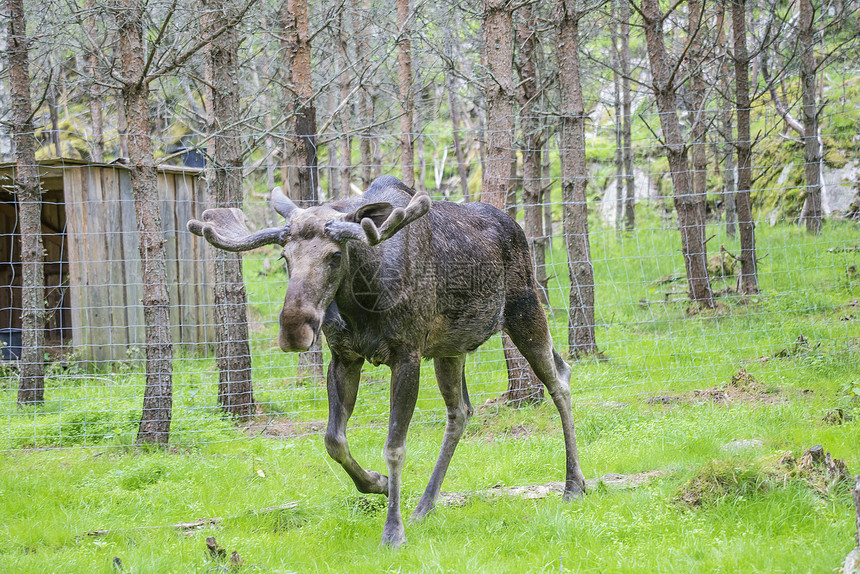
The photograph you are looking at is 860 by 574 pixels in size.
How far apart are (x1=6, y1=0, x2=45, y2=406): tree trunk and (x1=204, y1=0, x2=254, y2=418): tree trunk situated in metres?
1.79

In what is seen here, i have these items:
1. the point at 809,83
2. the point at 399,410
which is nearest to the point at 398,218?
the point at 399,410

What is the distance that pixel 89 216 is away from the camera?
1066cm

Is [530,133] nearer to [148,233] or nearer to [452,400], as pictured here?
[148,233]

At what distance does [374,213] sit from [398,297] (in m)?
Result: 0.55

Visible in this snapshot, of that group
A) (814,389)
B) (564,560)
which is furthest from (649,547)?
(814,389)

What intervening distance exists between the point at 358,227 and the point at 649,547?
7.48 ft

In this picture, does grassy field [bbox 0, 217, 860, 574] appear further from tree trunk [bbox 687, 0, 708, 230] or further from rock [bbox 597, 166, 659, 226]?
rock [bbox 597, 166, 659, 226]

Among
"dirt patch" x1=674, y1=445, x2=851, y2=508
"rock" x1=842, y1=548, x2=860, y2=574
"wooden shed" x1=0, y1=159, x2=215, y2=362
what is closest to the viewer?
"rock" x1=842, y1=548, x2=860, y2=574

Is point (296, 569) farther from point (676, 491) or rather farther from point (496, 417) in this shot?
point (496, 417)

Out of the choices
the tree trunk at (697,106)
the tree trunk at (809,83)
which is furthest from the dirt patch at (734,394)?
the tree trunk at (809,83)

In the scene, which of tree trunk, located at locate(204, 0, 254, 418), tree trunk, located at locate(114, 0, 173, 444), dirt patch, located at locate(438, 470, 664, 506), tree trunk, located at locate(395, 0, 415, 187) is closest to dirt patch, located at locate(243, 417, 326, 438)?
tree trunk, located at locate(204, 0, 254, 418)

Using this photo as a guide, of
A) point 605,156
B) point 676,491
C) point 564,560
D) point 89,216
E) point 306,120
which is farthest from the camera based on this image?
point 605,156

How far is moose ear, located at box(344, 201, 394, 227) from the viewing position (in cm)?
407

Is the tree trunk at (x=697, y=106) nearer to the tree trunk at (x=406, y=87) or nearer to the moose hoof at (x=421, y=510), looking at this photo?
the tree trunk at (x=406, y=87)
